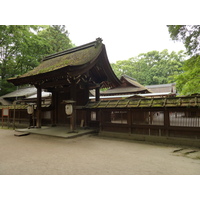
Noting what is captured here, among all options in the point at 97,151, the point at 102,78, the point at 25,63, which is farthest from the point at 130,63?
the point at 97,151

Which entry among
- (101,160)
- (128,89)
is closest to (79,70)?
(101,160)

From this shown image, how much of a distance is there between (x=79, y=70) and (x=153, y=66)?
34.1 m

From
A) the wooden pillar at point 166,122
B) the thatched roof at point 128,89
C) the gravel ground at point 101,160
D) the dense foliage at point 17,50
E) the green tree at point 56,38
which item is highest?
the green tree at point 56,38

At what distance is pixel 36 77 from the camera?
379 inches

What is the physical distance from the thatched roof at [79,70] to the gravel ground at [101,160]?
3901mm

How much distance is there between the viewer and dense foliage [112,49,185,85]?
34.6m

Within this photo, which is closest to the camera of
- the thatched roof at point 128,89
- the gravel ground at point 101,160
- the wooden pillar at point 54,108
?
the gravel ground at point 101,160

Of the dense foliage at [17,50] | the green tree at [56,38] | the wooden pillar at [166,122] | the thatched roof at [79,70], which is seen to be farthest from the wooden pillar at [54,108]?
the green tree at [56,38]

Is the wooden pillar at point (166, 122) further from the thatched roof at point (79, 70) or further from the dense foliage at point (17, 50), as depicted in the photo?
the dense foliage at point (17, 50)

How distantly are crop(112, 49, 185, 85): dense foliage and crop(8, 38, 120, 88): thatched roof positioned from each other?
26028 millimetres

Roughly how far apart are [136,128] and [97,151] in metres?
2.90

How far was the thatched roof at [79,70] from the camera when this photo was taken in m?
8.25

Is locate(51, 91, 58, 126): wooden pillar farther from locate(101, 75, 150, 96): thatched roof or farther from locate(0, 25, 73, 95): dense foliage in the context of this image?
locate(0, 25, 73, 95): dense foliage

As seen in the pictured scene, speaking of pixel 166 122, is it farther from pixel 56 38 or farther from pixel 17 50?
pixel 56 38
